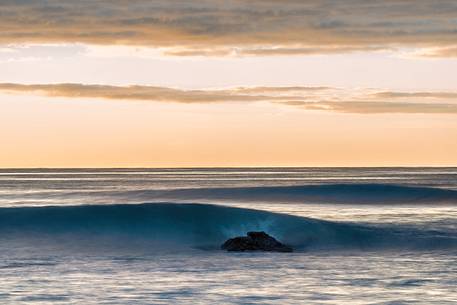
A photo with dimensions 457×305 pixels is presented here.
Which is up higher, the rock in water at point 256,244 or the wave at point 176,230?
the wave at point 176,230

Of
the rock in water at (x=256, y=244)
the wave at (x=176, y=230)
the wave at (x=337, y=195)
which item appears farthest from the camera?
the wave at (x=337, y=195)

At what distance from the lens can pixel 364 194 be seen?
246ft

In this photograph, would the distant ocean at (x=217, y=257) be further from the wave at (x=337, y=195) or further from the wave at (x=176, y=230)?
the wave at (x=337, y=195)

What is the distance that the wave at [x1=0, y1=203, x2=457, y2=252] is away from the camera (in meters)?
36.4

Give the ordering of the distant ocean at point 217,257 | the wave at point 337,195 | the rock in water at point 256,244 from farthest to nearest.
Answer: the wave at point 337,195, the rock in water at point 256,244, the distant ocean at point 217,257

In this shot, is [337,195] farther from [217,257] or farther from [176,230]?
[217,257]

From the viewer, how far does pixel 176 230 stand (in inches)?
1583

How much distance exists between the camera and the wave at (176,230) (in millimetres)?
36375

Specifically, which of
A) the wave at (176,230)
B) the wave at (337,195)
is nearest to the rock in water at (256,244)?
the wave at (176,230)

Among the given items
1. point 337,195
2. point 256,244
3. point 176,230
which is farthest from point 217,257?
point 337,195

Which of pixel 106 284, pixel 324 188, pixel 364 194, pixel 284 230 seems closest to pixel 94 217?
pixel 284 230

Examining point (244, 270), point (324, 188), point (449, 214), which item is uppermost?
point (324, 188)

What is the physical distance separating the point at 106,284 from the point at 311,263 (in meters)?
7.61

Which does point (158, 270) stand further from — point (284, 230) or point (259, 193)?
point (259, 193)
